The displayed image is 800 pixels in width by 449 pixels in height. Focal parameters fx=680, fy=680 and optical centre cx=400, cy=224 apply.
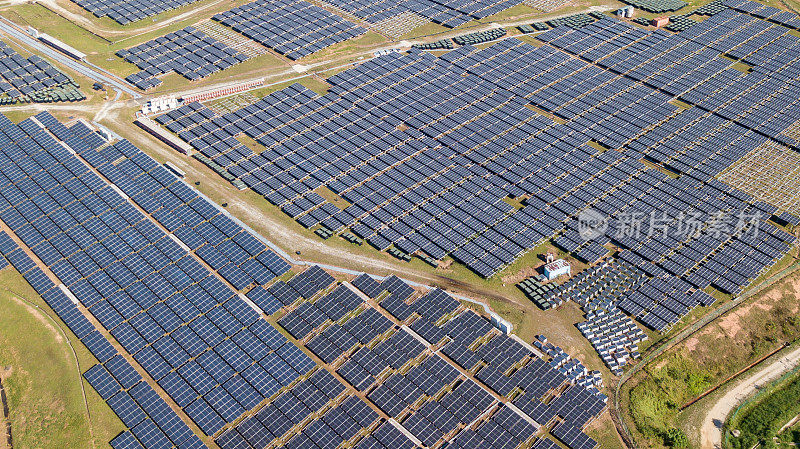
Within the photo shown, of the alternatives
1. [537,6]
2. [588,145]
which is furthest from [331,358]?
[537,6]

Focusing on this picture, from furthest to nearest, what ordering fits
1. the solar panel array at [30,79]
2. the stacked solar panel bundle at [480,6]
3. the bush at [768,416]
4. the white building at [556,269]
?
the stacked solar panel bundle at [480,6], the solar panel array at [30,79], the white building at [556,269], the bush at [768,416]

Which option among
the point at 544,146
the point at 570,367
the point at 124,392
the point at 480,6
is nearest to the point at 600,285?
the point at 570,367

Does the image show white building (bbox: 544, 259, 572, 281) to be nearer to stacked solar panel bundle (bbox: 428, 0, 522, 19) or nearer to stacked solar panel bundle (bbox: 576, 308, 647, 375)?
stacked solar panel bundle (bbox: 576, 308, 647, 375)

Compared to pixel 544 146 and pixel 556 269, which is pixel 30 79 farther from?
pixel 556 269

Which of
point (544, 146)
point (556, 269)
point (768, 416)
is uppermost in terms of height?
point (544, 146)

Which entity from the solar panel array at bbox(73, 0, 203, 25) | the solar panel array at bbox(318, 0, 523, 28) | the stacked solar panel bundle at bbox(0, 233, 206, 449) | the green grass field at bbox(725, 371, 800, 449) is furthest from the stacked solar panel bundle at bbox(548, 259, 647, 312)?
the solar panel array at bbox(73, 0, 203, 25)

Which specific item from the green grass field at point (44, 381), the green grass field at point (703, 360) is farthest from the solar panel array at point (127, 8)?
the green grass field at point (703, 360)

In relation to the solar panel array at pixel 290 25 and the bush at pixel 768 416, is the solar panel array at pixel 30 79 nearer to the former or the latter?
the solar panel array at pixel 290 25
